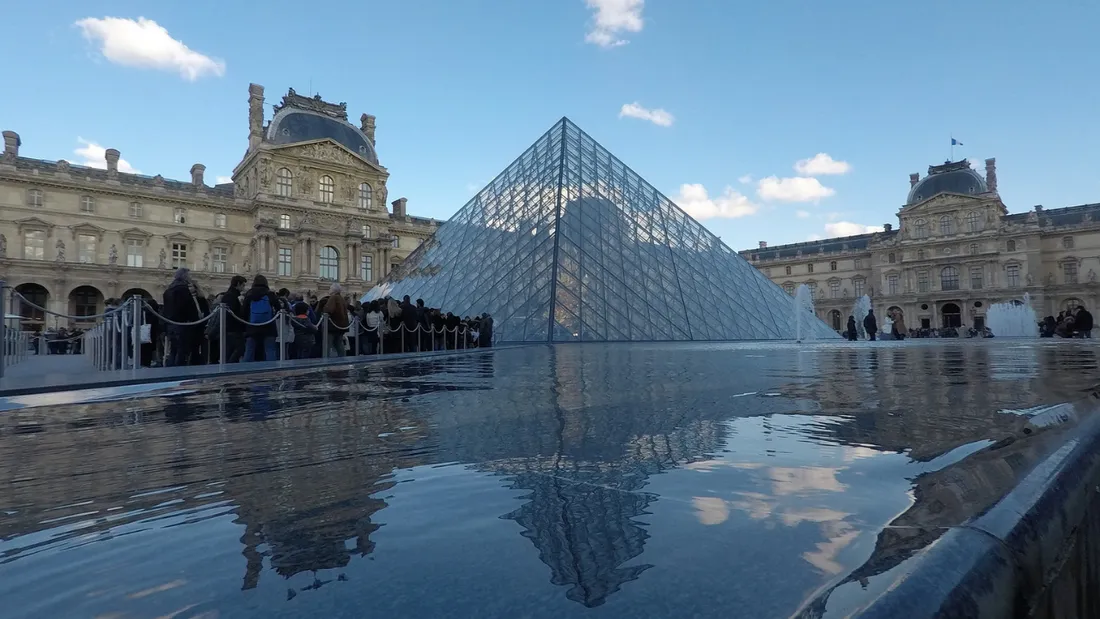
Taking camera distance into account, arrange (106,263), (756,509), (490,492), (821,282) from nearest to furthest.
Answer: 1. (756,509)
2. (490,492)
3. (106,263)
4. (821,282)

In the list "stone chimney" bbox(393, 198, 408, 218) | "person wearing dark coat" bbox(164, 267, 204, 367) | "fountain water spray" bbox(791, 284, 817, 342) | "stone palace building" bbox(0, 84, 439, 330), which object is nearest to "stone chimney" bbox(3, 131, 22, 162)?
"stone palace building" bbox(0, 84, 439, 330)

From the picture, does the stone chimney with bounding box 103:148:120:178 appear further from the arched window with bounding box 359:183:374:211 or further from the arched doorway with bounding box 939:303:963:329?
the arched doorway with bounding box 939:303:963:329

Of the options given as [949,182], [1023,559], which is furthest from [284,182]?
[949,182]

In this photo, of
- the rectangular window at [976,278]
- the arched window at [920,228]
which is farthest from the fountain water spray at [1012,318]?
the arched window at [920,228]

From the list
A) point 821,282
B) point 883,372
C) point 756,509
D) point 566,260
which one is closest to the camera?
point 756,509

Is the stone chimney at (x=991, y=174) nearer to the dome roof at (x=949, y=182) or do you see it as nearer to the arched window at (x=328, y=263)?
the dome roof at (x=949, y=182)

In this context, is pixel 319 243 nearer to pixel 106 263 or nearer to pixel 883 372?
pixel 106 263

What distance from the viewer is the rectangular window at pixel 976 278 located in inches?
1742

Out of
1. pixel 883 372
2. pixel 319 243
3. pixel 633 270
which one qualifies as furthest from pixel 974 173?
pixel 883 372

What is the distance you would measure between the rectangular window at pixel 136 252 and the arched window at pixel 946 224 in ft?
181

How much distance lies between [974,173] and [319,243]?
4895 centimetres

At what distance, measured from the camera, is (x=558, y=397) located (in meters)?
3.51

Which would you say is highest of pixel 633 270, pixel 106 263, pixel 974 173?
pixel 974 173

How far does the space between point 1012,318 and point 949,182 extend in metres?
13.0
